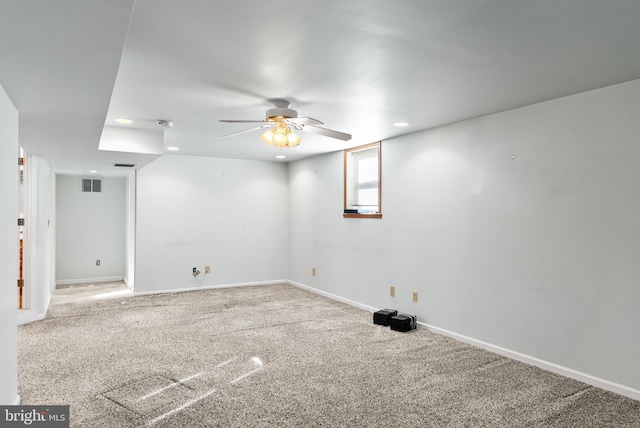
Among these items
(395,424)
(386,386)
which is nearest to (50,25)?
(395,424)

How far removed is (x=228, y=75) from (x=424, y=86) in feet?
4.86

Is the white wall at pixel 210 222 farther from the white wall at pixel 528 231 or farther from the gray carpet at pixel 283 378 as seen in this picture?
the white wall at pixel 528 231

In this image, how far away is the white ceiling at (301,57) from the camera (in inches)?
70.5

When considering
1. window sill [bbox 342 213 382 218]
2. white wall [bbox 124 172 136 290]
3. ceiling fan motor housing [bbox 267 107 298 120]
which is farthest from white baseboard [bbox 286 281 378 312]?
ceiling fan motor housing [bbox 267 107 298 120]

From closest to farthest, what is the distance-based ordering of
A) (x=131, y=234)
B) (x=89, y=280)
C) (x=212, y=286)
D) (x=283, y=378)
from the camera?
(x=283, y=378), (x=131, y=234), (x=212, y=286), (x=89, y=280)

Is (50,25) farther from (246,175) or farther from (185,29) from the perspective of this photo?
(246,175)

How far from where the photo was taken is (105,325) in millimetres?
4777

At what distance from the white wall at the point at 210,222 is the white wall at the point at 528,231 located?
2600mm

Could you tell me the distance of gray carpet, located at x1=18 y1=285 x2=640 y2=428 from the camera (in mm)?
2646

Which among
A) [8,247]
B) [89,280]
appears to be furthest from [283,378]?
[89,280]

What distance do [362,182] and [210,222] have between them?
284 cm

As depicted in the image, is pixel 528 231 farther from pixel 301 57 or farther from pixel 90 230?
pixel 90 230

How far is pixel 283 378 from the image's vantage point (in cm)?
326

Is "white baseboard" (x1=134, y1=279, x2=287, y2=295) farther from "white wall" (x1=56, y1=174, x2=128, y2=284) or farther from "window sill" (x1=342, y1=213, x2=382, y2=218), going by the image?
"window sill" (x1=342, y1=213, x2=382, y2=218)
